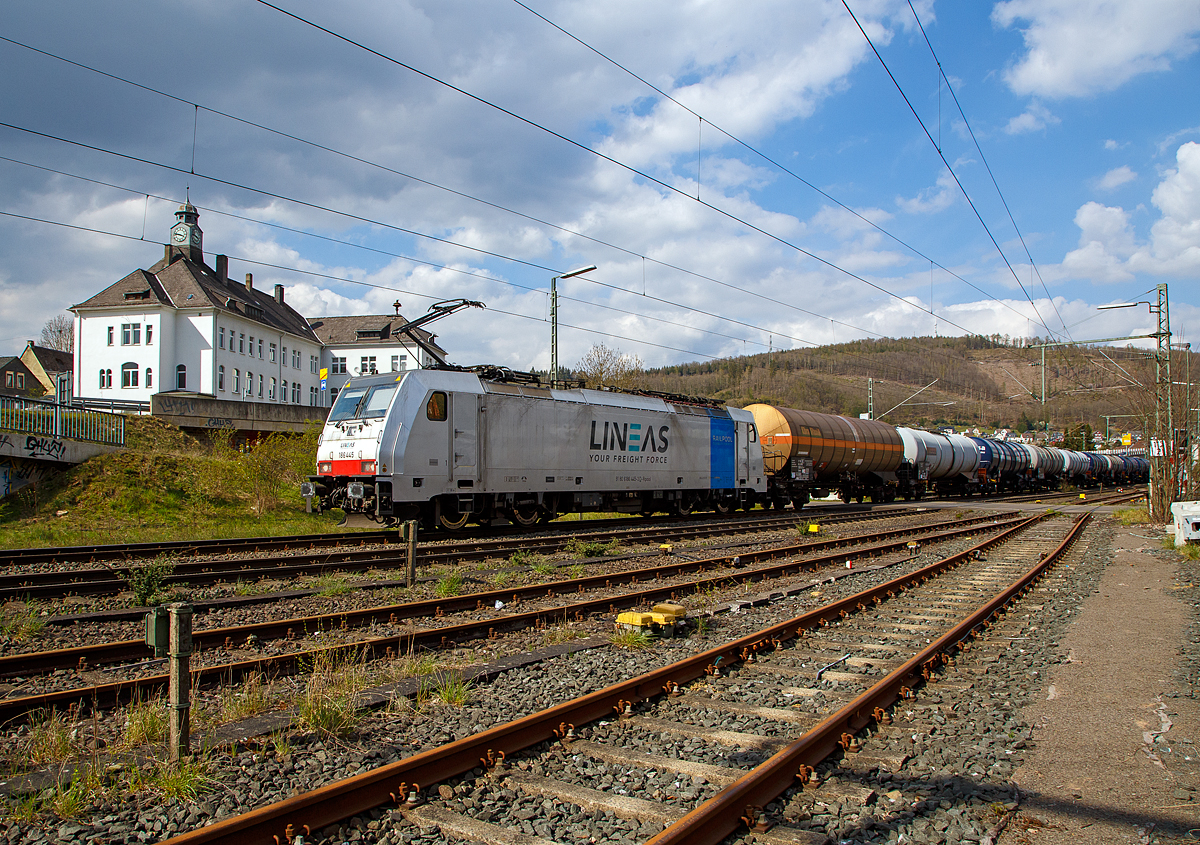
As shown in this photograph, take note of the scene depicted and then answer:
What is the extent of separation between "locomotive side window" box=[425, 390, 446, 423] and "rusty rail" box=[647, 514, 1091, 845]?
10242 mm

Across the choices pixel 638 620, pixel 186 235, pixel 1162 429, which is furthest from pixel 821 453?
pixel 186 235

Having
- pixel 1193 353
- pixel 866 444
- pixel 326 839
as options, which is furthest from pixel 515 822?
pixel 1193 353

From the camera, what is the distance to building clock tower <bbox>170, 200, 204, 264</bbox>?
5406 centimetres

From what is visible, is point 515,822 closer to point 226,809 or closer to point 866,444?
point 226,809

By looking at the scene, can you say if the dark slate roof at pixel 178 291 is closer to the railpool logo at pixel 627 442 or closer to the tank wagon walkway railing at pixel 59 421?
the tank wagon walkway railing at pixel 59 421

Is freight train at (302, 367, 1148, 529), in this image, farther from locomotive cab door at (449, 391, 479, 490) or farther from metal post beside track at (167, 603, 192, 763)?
metal post beside track at (167, 603, 192, 763)

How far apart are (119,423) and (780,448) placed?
20829mm

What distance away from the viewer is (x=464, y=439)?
15.1m

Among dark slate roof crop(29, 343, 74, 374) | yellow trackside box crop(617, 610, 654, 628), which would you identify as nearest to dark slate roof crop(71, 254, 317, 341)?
dark slate roof crop(29, 343, 74, 374)

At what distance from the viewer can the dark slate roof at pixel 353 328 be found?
6694 cm

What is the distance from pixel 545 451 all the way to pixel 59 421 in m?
12.9

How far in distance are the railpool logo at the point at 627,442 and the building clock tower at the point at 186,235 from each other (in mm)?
47665

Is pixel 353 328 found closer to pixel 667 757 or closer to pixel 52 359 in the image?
pixel 52 359

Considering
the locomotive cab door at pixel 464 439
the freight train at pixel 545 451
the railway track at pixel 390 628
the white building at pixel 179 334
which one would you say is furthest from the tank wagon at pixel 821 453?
the white building at pixel 179 334
